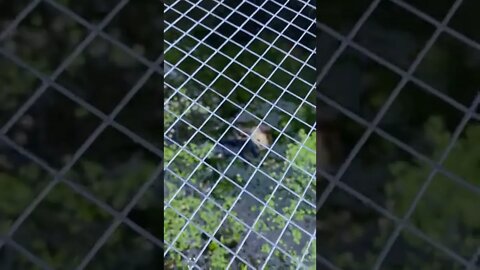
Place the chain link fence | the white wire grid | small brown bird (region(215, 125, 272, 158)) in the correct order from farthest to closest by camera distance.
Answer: small brown bird (region(215, 125, 272, 158)) < the white wire grid < the chain link fence

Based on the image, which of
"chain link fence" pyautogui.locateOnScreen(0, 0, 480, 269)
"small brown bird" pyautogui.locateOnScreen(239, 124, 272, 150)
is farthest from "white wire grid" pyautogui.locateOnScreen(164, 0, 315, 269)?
"chain link fence" pyautogui.locateOnScreen(0, 0, 480, 269)

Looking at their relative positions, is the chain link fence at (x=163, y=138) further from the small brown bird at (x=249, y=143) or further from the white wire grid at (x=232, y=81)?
the small brown bird at (x=249, y=143)

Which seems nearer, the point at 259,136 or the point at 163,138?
the point at 163,138

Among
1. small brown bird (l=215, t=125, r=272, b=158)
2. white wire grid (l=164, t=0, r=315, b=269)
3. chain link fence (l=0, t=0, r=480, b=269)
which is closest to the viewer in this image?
chain link fence (l=0, t=0, r=480, b=269)

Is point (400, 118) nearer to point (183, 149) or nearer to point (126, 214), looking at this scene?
point (126, 214)

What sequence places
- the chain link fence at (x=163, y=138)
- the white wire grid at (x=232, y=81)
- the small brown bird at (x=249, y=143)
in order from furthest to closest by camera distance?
1. the small brown bird at (x=249, y=143)
2. the white wire grid at (x=232, y=81)
3. the chain link fence at (x=163, y=138)

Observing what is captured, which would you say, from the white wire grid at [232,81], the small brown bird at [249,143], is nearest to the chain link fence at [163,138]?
the white wire grid at [232,81]

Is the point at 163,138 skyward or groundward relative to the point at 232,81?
skyward

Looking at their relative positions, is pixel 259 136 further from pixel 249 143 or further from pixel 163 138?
pixel 163 138

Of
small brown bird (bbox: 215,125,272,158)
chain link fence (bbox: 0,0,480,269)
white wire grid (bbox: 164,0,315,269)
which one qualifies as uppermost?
chain link fence (bbox: 0,0,480,269)

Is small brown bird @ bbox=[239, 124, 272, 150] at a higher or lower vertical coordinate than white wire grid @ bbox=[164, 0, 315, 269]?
lower

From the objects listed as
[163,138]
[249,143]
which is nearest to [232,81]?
[249,143]

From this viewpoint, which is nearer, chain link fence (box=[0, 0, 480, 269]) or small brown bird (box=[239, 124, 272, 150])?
chain link fence (box=[0, 0, 480, 269])

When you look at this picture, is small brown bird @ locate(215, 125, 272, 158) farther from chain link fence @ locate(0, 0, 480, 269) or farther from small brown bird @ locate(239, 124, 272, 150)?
chain link fence @ locate(0, 0, 480, 269)
